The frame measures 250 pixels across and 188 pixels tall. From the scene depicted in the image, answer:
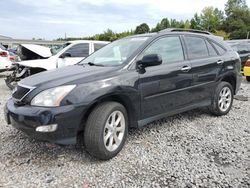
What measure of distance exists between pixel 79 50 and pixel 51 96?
5695 millimetres

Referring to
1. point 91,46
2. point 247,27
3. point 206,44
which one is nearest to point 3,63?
point 91,46

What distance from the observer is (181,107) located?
15.4ft

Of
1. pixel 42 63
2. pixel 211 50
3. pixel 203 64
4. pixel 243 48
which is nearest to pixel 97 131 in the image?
pixel 203 64

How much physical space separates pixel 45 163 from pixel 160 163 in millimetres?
1429

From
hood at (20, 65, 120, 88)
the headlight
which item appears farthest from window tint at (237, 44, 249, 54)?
the headlight

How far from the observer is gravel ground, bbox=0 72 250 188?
3.14 meters

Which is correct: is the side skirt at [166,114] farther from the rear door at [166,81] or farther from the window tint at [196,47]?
the window tint at [196,47]

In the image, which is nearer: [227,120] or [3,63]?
[227,120]

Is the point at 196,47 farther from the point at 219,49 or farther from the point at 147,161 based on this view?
the point at 147,161

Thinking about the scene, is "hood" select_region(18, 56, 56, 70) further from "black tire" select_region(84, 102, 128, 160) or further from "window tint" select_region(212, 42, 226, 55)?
"black tire" select_region(84, 102, 128, 160)

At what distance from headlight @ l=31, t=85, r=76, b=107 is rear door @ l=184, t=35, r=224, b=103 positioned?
2.33 meters

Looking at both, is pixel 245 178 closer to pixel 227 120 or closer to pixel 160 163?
pixel 160 163

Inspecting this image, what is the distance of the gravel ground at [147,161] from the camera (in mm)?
3139

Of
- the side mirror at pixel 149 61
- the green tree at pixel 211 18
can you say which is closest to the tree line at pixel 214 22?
the green tree at pixel 211 18
